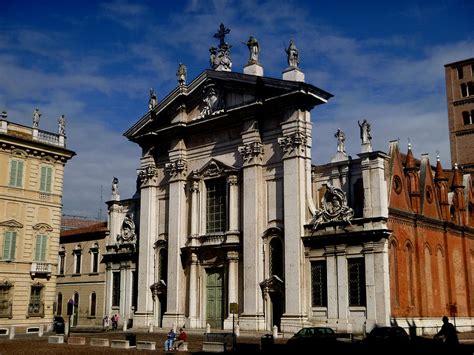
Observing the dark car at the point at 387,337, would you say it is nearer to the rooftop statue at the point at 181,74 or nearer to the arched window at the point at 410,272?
the arched window at the point at 410,272

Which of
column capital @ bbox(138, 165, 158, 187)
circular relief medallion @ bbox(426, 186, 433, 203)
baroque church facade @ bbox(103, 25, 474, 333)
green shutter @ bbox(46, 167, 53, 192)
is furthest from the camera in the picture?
column capital @ bbox(138, 165, 158, 187)

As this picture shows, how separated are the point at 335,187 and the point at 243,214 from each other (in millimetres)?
6152

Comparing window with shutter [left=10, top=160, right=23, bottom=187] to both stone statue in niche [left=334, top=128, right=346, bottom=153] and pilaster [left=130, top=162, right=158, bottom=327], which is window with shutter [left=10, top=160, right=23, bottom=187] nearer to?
pilaster [left=130, top=162, right=158, bottom=327]

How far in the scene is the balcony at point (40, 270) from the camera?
42.3 metres

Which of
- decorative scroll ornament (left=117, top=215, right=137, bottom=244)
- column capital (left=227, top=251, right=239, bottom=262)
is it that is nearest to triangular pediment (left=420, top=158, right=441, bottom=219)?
column capital (left=227, top=251, right=239, bottom=262)

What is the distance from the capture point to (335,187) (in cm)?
3509

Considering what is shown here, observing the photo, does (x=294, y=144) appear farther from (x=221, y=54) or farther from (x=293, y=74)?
(x=221, y=54)

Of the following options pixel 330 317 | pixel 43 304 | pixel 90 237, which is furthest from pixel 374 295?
pixel 90 237

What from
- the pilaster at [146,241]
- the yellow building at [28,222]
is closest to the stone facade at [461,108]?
the pilaster at [146,241]

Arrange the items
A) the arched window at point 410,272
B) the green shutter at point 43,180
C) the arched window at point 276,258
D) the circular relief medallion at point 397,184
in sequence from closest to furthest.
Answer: the arched window at point 410,272, the circular relief medallion at point 397,184, the arched window at point 276,258, the green shutter at point 43,180

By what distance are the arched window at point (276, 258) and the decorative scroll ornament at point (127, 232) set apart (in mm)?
13301

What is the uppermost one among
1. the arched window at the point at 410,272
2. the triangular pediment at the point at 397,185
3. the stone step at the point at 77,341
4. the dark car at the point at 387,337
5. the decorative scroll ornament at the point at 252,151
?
the decorative scroll ornament at the point at 252,151

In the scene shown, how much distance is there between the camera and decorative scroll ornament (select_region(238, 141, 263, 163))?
37906 mm

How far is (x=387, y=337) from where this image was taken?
26.8 metres
